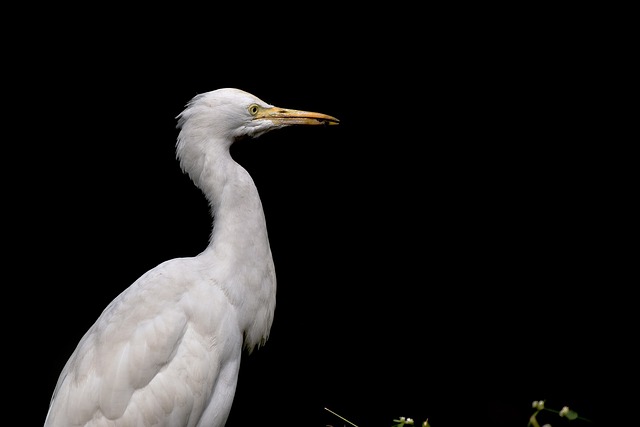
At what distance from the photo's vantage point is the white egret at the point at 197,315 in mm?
2297

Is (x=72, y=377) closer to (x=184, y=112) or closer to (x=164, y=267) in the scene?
(x=164, y=267)

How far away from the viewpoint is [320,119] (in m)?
2.49

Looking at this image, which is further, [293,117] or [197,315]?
[293,117]

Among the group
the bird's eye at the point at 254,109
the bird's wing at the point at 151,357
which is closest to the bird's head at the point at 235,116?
the bird's eye at the point at 254,109

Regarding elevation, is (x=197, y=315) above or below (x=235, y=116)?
below

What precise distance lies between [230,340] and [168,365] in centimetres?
20

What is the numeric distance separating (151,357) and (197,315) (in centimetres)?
18

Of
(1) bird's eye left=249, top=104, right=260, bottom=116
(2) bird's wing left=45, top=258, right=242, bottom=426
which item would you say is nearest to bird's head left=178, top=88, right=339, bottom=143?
(1) bird's eye left=249, top=104, right=260, bottom=116

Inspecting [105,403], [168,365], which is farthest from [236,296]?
[105,403]

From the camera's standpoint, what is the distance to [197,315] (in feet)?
7.78

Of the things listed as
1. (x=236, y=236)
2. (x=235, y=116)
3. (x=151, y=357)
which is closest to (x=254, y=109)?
(x=235, y=116)

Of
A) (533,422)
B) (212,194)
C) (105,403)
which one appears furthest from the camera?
(212,194)

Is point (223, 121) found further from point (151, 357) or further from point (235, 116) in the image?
point (151, 357)

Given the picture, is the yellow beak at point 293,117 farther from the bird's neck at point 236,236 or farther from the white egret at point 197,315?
the bird's neck at point 236,236
